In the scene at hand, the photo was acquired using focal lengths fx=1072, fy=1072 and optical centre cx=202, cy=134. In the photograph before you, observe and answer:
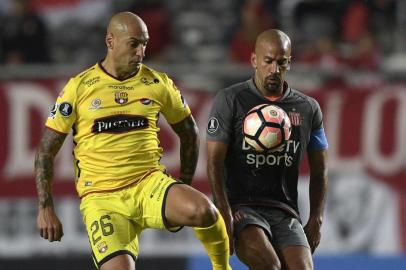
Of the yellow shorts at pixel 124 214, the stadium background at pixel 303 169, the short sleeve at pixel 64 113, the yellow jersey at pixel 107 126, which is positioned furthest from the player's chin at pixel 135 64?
the stadium background at pixel 303 169

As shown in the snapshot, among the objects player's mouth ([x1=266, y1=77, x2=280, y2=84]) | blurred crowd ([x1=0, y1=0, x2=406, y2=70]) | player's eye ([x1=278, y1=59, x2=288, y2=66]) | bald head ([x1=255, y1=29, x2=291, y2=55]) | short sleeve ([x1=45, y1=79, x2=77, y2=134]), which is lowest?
short sleeve ([x1=45, y1=79, x2=77, y2=134])

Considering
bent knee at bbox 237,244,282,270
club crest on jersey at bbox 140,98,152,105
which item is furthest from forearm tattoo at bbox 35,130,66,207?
bent knee at bbox 237,244,282,270

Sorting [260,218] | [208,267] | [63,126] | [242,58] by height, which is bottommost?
[208,267]

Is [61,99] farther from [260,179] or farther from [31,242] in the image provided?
[31,242]

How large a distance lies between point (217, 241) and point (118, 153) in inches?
34.1

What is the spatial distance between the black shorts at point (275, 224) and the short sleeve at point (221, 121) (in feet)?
1.55

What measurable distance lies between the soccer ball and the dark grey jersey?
0.05 metres

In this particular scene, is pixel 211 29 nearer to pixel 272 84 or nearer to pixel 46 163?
pixel 272 84

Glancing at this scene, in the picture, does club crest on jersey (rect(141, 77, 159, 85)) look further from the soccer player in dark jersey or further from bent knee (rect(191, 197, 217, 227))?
bent knee (rect(191, 197, 217, 227))

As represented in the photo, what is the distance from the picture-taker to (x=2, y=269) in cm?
1001

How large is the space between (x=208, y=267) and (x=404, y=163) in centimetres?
228

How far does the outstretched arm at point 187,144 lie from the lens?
24.1 feet

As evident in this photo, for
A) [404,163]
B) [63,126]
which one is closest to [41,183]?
[63,126]

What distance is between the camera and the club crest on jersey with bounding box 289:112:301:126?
6.89m
